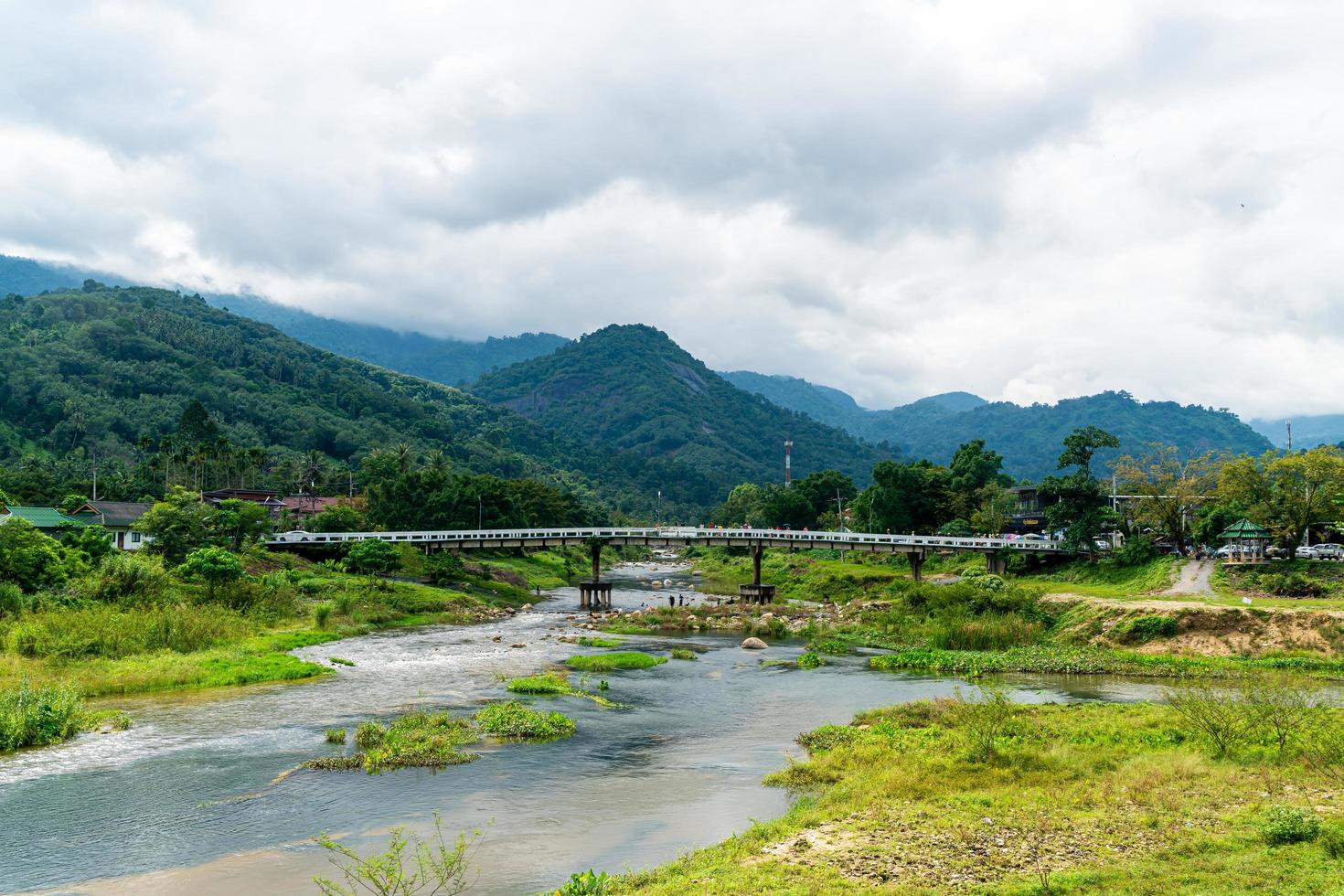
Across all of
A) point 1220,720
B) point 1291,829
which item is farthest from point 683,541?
point 1291,829

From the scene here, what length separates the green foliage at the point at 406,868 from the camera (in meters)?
17.9

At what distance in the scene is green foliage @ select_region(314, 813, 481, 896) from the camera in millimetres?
17906

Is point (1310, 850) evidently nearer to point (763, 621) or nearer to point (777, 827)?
point (777, 827)

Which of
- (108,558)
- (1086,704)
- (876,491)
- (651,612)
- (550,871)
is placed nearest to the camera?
(550,871)

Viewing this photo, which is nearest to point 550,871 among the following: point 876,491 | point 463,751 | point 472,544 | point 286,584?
point 463,751

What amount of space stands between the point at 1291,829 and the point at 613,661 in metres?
37.9

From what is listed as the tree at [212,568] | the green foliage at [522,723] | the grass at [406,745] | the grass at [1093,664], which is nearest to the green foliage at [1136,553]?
the grass at [1093,664]

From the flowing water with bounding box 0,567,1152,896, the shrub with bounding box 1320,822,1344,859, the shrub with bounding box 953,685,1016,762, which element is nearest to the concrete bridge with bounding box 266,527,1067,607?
the flowing water with bounding box 0,567,1152,896

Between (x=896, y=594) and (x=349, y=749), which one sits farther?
(x=896, y=594)

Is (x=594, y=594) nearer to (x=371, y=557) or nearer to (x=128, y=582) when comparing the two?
(x=371, y=557)

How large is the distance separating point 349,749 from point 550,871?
1348 centimetres

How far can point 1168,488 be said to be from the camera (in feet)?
270

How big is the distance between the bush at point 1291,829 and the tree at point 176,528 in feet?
247

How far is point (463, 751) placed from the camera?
30469 mm
